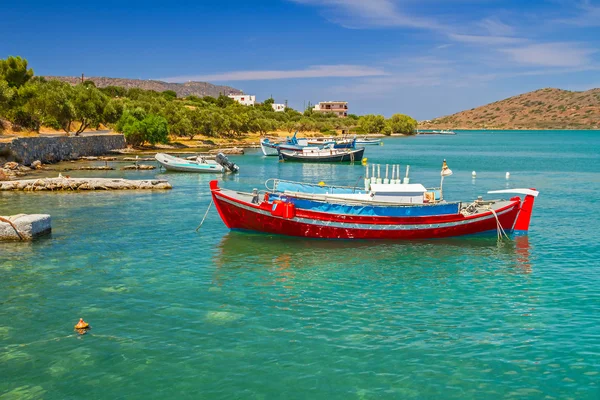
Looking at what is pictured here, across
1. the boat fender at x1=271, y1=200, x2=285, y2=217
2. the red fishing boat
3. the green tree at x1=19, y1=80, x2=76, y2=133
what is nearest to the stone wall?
the green tree at x1=19, y1=80, x2=76, y2=133

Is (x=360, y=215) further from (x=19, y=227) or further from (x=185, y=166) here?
(x=185, y=166)

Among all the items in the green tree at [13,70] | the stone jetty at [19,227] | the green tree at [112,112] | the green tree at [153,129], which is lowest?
the stone jetty at [19,227]

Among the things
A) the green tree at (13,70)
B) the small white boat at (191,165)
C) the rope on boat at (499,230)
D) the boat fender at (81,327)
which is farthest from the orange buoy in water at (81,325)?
the green tree at (13,70)

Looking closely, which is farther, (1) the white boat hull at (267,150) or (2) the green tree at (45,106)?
(1) the white boat hull at (267,150)

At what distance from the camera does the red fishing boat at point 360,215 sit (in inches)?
955

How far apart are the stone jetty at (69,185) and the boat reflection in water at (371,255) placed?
58.3ft

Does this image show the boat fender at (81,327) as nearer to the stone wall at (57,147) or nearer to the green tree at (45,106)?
the stone wall at (57,147)

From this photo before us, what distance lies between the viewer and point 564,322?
584 inches

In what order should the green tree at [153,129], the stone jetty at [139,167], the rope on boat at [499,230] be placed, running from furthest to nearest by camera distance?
the green tree at [153,129] < the stone jetty at [139,167] < the rope on boat at [499,230]

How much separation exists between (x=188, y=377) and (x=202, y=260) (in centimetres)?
978

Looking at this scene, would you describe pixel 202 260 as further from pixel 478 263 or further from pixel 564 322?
pixel 564 322

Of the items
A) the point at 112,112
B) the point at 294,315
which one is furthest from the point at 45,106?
the point at 294,315

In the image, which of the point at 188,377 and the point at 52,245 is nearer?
the point at 188,377

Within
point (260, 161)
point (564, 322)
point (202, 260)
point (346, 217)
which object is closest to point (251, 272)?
point (202, 260)
